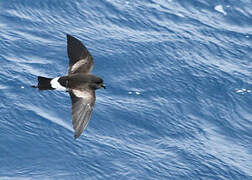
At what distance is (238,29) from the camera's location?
19234mm

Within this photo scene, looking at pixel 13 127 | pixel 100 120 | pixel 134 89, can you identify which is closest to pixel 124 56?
pixel 134 89

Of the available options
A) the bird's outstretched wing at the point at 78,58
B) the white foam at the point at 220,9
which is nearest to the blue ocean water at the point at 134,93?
the white foam at the point at 220,9

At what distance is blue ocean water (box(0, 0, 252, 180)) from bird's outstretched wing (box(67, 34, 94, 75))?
107 inches

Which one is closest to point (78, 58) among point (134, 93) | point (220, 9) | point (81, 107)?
point (81, 107)

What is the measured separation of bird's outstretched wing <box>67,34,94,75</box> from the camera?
11.3m

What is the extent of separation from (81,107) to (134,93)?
5.15 meters

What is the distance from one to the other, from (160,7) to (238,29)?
114 inches

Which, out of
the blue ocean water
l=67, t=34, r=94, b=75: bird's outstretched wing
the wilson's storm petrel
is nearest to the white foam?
the blue ocean water

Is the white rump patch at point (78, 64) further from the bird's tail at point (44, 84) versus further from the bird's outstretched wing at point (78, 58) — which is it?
the bird's tail at point (44, 84)

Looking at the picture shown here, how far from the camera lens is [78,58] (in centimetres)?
1143

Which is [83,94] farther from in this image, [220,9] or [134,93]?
[220,9]

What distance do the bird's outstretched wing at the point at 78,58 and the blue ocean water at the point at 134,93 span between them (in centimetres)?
272

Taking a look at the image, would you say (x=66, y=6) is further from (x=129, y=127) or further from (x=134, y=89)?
(x=129, y=127)

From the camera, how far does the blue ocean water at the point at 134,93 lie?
43.3 ft
